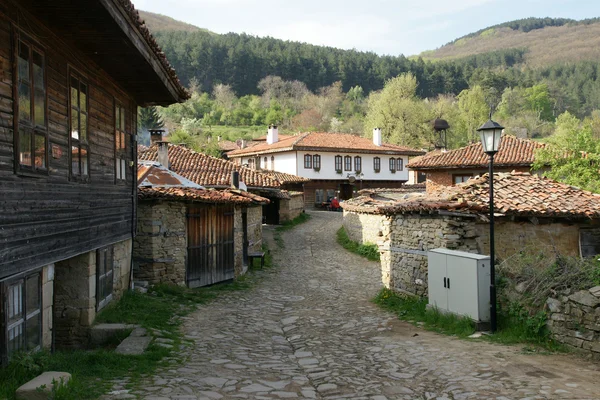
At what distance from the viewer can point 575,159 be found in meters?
18.1

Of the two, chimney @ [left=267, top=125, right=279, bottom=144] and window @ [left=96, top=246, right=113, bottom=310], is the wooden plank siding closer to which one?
window @ [left=96, top=246, right=113, bottom=310]

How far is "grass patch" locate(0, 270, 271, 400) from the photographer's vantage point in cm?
524

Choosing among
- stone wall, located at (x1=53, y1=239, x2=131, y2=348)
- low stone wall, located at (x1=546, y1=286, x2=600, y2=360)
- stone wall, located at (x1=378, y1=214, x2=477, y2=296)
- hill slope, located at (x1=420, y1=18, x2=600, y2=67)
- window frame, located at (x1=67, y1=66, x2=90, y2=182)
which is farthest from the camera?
hill slope, located at (x1=420, y1=18, x2=600, y2=67)

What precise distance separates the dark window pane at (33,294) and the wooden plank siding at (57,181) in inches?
16.5

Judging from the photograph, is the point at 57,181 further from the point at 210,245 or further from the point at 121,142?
the point at 210,245

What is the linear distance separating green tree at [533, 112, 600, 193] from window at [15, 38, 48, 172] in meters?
16.6

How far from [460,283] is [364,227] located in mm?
13495

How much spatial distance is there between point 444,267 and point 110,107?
6610 mm

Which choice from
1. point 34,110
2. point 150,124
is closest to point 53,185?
point 34,110

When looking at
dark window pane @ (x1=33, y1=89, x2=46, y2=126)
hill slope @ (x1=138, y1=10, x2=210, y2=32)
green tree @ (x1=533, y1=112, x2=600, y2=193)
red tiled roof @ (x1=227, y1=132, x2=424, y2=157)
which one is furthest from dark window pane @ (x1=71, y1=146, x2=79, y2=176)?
hill slope @ (x1=138, y1=10, x2=210, y2=32)

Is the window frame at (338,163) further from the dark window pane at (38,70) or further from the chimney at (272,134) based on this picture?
the dark window pane at (38,70)

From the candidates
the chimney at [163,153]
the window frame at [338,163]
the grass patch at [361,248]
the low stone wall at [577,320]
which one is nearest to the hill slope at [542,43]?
the window frame at [338,163]

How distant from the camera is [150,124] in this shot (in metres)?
61.2

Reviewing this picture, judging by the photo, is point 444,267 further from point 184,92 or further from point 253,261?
point 253,261
